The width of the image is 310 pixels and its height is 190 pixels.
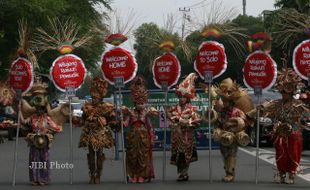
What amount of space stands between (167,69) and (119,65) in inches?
38.9

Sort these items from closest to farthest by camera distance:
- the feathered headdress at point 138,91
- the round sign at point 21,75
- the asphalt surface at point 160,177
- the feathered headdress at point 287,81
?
the asphalt surface at point 160,177, the feathered headdress at point 287,81, the feathered headdress at point 138,91, the round sign at point 21,75

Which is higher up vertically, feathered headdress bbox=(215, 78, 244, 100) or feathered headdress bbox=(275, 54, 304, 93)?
feathered headdress bbox=(275, 54, 304, 93)

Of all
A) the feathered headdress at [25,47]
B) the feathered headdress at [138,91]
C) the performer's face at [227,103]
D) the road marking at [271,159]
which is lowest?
the road marking at [271,159]

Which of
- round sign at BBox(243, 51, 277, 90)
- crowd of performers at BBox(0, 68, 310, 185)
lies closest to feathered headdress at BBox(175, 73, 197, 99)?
crowd of performers at BBox(0, 68, 310, 185)

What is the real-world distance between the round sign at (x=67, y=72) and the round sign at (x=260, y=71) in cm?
317

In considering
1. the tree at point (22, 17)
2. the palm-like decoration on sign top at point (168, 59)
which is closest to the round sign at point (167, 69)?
the palm-like decoration on sign top at point (168, 59)

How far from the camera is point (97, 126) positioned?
650 inches

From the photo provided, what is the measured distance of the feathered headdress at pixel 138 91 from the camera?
666 inches

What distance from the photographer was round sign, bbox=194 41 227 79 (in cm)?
1700

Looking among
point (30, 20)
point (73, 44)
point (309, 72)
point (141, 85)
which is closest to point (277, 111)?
point (309, 72)

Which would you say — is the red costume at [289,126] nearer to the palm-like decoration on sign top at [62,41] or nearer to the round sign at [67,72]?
the round sign at [67,72]

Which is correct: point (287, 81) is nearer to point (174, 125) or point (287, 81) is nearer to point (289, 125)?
point (289, 125)

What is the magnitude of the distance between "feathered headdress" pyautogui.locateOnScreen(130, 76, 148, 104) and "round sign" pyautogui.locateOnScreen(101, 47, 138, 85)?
0.16 meters

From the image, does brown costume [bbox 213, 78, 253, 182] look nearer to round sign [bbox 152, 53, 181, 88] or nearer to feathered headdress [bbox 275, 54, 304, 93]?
feathered headdress [bbox 275, 54, 304, 93]
